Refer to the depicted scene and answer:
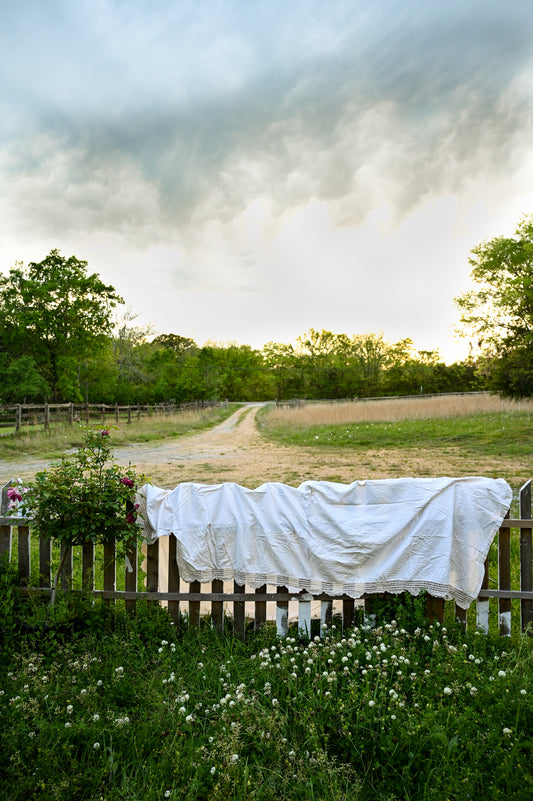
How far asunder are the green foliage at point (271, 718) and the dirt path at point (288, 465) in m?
6.96

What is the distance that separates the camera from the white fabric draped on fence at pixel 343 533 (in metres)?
3.46

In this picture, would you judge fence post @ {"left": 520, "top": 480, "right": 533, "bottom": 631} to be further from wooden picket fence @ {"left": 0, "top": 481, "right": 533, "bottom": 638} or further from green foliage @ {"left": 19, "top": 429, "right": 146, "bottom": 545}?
green foliage @ {"left": 19, "top": 429, "right": 146, "bottom": 545}

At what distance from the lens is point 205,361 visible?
61.9m

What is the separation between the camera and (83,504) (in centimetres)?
344

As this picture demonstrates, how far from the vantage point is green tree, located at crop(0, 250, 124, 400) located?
32438mm

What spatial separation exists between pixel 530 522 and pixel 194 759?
2849 mm

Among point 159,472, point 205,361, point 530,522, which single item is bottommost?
point 159,472

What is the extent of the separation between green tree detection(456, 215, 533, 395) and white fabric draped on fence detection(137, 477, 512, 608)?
2025 cm

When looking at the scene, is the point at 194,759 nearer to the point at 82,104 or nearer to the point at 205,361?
the point at 82,104

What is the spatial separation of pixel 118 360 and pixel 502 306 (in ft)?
107

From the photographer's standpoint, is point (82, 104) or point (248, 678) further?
point (82, 104)

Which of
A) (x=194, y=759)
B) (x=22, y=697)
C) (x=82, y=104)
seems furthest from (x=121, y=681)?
(x=82, y=104)

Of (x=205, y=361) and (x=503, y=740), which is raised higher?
(x=205, y=361)

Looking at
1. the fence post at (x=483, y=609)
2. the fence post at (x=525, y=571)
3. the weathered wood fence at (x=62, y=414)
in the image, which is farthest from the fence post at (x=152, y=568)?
the weathered wood fence at (x=62, y=414)
